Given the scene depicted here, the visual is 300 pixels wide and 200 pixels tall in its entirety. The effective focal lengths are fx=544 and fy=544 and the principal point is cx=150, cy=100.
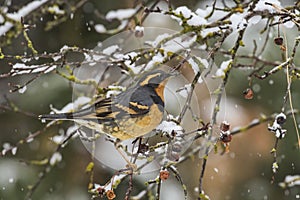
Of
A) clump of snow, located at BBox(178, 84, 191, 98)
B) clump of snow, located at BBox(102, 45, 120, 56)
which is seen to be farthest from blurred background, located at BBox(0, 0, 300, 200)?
clump of snow, located at BBox(178, 84, 191, 98)

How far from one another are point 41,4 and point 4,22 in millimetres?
107

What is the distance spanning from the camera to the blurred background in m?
2.14

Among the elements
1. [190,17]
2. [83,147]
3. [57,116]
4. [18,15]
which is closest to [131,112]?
[57,116]

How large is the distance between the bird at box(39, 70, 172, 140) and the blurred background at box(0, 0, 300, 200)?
133 cm

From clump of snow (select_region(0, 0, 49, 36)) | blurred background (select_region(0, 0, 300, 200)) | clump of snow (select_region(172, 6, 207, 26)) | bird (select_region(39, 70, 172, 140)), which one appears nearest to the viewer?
bird (select_region(39, 70, 172, 140))

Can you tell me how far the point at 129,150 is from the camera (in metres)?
0.78

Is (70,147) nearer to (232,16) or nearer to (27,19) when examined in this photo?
(27,19)

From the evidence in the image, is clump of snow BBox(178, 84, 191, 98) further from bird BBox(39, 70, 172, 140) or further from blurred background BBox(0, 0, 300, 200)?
blurred background BBox(0, 0, 300, 200)

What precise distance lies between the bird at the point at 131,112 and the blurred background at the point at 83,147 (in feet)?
4.37

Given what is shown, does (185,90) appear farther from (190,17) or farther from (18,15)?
(18,15)

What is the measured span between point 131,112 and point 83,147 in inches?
61.8

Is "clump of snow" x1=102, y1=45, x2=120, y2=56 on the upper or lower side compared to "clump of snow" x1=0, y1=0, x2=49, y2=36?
upper

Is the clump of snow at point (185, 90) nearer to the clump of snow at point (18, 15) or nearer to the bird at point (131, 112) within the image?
the bird at point (131, 112)

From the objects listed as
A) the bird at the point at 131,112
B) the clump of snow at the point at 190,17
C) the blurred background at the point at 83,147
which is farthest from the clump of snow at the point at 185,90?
the blurred background at the point at 83,147
